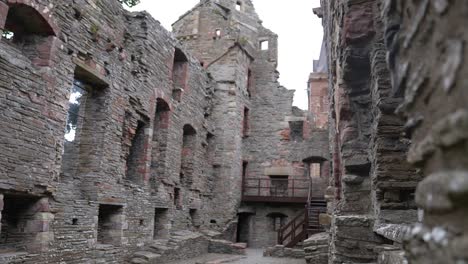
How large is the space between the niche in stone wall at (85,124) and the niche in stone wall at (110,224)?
1.22 metres

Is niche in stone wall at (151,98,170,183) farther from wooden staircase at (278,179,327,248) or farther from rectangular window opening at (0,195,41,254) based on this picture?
wooden staircase at (278,179,327,248)

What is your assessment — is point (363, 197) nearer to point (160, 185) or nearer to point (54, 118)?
point (54, 118)

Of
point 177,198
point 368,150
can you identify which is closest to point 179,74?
point 177,198

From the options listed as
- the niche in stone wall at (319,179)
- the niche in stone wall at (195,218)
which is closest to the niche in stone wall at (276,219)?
the niche in stone wall at (319,179)

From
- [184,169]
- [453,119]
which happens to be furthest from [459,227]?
[184,169]

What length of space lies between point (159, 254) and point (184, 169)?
4082mm

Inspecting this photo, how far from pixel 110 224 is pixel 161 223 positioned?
275 centimetres

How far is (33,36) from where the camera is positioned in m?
7.66

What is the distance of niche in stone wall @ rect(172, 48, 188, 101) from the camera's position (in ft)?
45.2

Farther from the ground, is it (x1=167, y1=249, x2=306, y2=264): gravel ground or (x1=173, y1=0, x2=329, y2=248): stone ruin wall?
(x1=173, y1=0, x2=329, y2=248): stone ruin wall

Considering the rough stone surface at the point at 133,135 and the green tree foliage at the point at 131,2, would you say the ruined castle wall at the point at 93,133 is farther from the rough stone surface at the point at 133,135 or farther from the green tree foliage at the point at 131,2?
the green tree foliage at the point at 131,2

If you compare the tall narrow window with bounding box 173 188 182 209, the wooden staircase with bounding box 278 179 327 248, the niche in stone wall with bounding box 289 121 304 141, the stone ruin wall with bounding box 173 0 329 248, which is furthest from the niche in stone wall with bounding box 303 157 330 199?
the tall narrow window with bounding box 173 188 182 209

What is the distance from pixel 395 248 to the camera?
3523 millimetres

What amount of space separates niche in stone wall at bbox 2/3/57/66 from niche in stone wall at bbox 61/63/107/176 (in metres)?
1.44
